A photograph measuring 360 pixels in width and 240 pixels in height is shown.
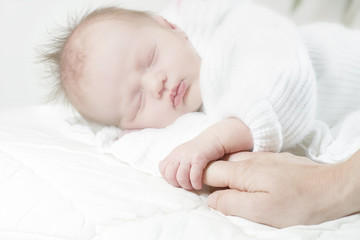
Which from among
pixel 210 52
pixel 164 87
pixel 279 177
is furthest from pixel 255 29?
pixel 279 177

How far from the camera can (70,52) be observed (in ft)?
3.80

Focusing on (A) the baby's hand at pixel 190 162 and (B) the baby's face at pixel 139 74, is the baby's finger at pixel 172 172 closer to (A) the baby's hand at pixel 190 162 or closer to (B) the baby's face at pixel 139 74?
(A) the baby's hand at pixel 190 162

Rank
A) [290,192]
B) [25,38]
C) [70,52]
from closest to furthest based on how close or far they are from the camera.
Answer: [290,192] < [70,52] < [25,38]

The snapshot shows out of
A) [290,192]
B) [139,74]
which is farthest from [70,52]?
[290,192]

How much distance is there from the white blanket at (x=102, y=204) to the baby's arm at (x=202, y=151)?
0.06 ft

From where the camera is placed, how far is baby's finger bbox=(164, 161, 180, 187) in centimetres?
80

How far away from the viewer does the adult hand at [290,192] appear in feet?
1.99

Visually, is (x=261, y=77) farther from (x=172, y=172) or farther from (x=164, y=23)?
(x=164, y=23)

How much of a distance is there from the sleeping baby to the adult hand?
0.31 feet

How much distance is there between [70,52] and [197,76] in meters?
0.30

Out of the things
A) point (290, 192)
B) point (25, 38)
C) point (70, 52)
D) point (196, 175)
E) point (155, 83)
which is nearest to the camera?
point (290, 192)

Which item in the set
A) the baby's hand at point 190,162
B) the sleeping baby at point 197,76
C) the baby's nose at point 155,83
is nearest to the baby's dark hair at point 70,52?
the sleeping baby at point 197,76

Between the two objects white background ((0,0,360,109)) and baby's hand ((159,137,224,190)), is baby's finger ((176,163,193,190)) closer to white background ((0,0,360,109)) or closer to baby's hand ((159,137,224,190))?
baby's hand ((159,137,224,190))

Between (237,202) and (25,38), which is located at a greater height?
(237,202)
